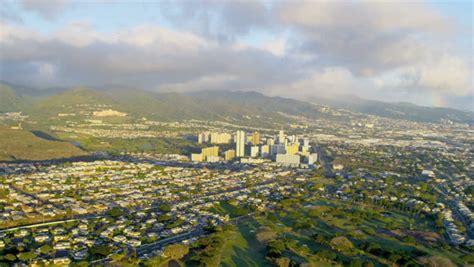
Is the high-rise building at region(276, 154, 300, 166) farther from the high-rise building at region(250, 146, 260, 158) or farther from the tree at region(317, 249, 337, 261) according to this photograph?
the tree at region(317, 249, 337, 261)

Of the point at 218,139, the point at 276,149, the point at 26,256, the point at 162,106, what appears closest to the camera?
the point at 26,256

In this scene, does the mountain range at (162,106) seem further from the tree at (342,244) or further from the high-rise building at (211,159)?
the tree at (342,244)

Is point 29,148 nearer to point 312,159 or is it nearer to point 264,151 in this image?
point 264,151

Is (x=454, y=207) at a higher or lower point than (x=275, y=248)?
lower

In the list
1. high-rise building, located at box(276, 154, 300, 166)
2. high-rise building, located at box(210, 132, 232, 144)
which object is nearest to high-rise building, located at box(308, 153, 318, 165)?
high-rise building, located at box(276, 154, 300, 166)

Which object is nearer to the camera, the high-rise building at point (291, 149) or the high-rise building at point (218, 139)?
the high-rise building at point (291, 149)

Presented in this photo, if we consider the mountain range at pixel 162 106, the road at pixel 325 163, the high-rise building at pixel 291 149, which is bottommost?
the road at pixel 325 163

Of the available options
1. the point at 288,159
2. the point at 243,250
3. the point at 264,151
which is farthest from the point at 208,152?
the point at 243,250

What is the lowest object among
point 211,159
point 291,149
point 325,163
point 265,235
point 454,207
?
point 325,163

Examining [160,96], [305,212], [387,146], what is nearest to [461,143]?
[387,146]

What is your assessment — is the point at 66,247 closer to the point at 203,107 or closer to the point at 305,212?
the point at 305,212

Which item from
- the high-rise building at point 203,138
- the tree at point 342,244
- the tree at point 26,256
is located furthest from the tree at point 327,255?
the high-rise building at point 203,138
